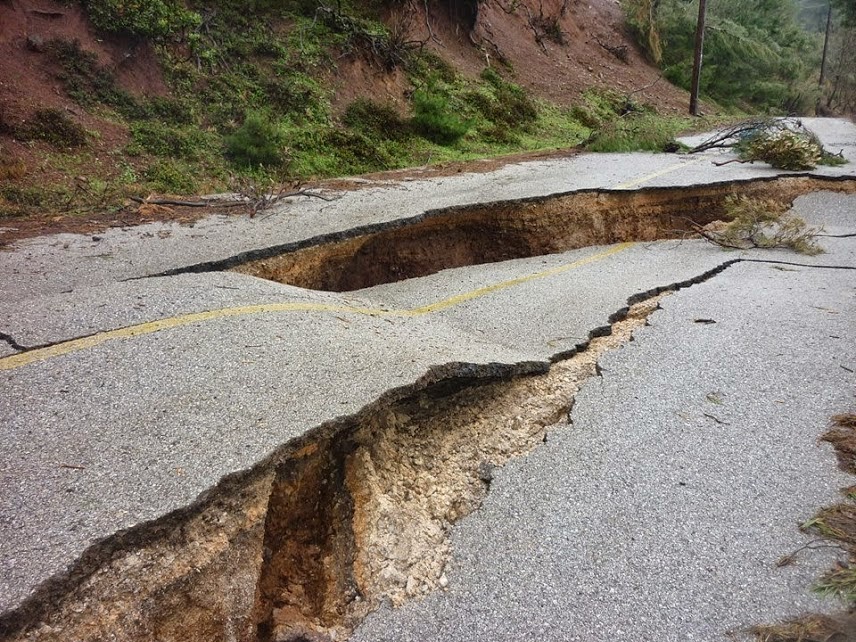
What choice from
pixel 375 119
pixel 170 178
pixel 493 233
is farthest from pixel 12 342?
pixel 375 119

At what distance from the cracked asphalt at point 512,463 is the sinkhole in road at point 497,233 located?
31.3 inches

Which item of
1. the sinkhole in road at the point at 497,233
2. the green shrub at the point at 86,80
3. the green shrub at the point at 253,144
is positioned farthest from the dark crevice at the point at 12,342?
the green shrub at the point at 86,80

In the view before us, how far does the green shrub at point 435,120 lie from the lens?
13.5 m

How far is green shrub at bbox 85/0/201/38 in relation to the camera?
403 inches

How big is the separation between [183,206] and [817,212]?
940 cm

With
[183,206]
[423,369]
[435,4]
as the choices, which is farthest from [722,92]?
[423,369]

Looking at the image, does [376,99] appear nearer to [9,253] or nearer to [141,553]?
[9,253]

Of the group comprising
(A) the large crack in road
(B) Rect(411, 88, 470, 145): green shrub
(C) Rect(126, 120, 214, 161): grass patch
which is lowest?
(A) the large crack in road

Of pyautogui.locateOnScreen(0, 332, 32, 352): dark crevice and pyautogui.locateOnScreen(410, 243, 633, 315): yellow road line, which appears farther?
pyautogui.locateOnScreen(410, 243, 633, 315): yellow road line

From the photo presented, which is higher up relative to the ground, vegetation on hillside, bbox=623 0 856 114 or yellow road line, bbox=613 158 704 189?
vegetation on hillside, bbox=623 0 856 114

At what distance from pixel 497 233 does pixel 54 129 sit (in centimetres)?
665

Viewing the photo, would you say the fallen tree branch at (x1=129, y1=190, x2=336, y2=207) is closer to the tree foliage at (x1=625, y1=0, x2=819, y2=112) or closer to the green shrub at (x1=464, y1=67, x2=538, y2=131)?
the green shrub at (x1=464, y1=67, x2=538, y2=131)

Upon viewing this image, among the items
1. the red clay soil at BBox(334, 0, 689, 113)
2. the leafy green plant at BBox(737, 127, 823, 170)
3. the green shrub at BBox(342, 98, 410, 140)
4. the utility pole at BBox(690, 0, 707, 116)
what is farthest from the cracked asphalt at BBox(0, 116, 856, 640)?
the utility pole at BBox(690, 0, 707, 116)

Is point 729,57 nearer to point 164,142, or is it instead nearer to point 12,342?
point 164,142
